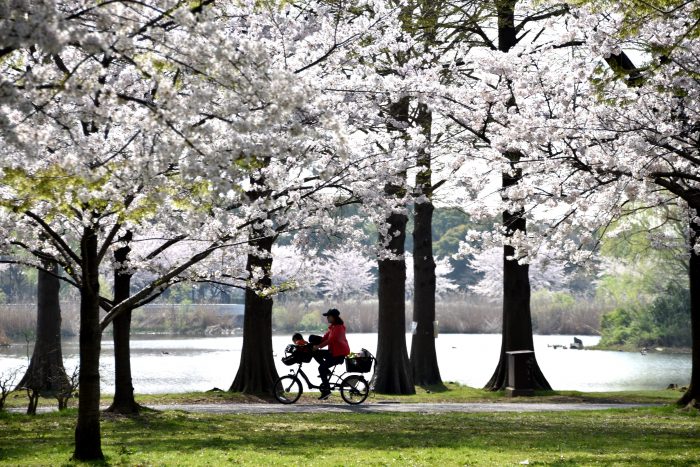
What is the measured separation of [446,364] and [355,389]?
16708 mm

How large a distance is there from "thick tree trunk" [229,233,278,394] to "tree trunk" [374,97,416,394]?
281 centimetres

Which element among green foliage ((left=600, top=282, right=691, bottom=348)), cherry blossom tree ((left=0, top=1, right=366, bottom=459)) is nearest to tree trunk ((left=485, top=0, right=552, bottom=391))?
cherry blossom tree ((left=0, top=1, right=366, bottom=459))

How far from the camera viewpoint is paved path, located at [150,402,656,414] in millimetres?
14141

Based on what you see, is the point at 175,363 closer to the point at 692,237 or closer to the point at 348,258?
the point at 692,237

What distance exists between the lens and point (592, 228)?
12.7 meters

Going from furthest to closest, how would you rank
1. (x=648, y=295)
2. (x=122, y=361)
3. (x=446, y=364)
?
(x=648, y=295)
(x=446, y=364)
(x=122, y=361)

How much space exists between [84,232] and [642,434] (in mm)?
6777

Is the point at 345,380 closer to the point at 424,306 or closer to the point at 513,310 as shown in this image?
the point at 513,310

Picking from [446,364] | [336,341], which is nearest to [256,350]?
[336,341]

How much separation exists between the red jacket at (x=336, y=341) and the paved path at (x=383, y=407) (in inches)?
34.9

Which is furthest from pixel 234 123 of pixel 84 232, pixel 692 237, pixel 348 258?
pixel 348 258

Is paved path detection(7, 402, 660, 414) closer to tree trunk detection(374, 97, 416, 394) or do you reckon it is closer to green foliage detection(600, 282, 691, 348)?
tree trunk detection(374, 97, 416, 394)

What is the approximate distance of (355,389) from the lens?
15500 millimetres

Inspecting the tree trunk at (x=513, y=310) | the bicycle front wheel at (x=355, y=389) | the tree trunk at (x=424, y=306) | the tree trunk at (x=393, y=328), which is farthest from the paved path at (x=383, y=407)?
the tree trunk at (x=424, y=306)
